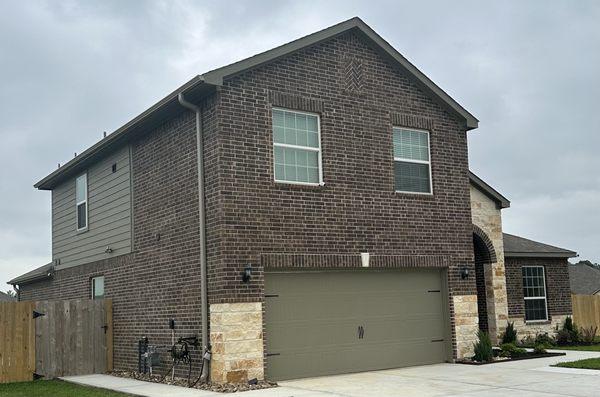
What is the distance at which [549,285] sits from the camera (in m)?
24.3

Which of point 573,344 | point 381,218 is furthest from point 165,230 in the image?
point 573,344

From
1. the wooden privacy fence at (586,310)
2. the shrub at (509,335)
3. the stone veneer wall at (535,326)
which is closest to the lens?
the shrub at (509,335)

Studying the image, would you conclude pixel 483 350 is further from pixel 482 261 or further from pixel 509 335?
pixel 482 261

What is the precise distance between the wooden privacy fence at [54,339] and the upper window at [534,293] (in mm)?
13201

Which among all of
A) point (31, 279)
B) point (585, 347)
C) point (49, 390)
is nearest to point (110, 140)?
point (49, 390)

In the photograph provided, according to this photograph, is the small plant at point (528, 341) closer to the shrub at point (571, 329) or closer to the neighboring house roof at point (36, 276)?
the shrub at point (571, 329)

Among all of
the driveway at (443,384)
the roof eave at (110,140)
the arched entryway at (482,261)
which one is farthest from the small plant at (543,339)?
the roof eave at (110,140)

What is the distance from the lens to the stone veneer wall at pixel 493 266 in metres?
21.8

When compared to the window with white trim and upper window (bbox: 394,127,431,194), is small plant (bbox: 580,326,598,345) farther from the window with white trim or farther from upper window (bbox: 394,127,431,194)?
the window with white trim

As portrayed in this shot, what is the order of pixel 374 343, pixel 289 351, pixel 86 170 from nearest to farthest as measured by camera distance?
pixel 289 351, pixel 374 343, pixel 86 170

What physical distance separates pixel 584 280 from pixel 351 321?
29877 mm

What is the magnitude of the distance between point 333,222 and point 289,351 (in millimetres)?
2783

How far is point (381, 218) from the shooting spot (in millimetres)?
16219

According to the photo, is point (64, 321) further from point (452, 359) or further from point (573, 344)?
point (573, 344)
